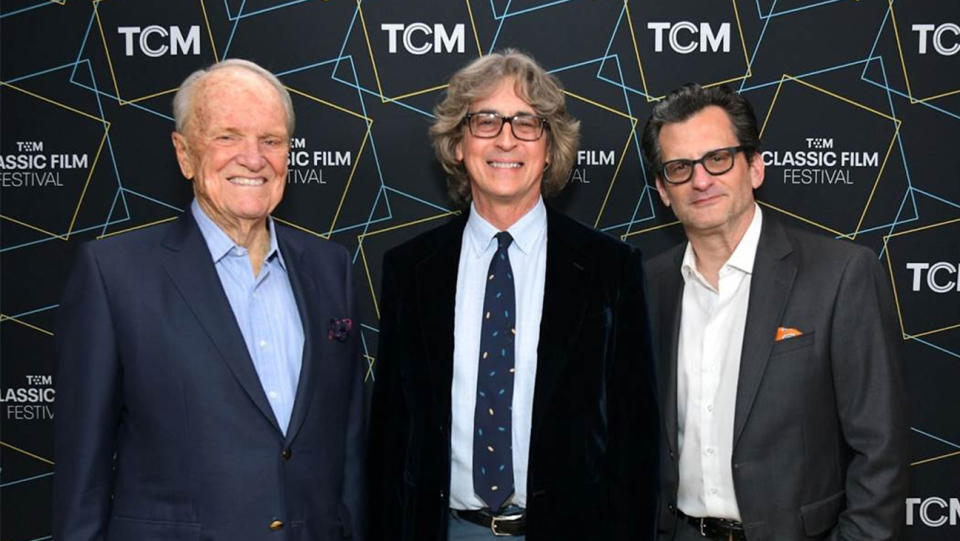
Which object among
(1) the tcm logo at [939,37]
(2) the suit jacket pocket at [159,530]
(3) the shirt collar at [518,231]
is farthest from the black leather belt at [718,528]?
(1) the tcm logo at [939,37]

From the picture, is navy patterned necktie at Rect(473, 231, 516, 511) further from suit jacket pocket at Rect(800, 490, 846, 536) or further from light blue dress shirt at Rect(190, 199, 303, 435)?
suit jacket pocket at Rect(800, 490, 846, 536)

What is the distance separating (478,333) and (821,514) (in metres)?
0.94

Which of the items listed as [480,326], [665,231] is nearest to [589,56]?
[665,231]

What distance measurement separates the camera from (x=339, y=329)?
1.95 metres

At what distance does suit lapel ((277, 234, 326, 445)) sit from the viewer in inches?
69.9

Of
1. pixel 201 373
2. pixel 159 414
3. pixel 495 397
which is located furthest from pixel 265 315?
pixel 495 397

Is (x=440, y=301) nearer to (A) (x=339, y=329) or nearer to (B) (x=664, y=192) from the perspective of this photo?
(A) (x=339, y=329)

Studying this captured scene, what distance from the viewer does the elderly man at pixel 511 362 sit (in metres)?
1.88

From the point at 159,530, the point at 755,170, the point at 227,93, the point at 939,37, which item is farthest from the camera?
the point at 939,37

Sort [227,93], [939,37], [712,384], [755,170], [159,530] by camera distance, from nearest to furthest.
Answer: [159,530] → [227,93] → [712,384] → [755,170] → [939,37]

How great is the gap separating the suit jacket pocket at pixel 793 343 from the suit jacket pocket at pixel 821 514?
1.23 feet

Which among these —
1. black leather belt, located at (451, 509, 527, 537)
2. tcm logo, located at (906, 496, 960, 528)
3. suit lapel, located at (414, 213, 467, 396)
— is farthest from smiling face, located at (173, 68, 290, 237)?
tcm logo, located at (906, 496, 960, 528)

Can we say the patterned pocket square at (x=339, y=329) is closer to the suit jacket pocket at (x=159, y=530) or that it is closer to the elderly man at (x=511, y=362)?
the elderly man at (x=511, y=362)

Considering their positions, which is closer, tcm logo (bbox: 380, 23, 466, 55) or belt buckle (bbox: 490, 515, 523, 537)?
belt buckle (bbox: 490, 515, 523, 537)
